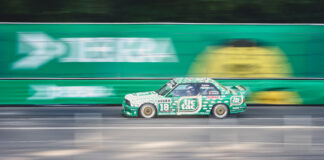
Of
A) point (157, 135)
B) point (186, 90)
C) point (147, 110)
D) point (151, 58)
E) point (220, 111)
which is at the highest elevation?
point (151, 58)

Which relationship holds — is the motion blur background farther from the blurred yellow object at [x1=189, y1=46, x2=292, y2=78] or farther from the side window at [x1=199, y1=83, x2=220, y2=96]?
the side window at [x1=199, y1=83, x2=220, y2=96]

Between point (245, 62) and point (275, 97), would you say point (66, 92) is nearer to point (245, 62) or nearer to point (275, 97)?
point (245, 62)

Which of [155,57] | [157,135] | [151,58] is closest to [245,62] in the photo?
[155,57]

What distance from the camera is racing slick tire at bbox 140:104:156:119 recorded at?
1358 centimetres

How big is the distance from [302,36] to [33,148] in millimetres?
10130

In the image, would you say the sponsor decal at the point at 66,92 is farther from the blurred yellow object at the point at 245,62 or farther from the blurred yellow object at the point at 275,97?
the blurred yellow object at the point at 275,97

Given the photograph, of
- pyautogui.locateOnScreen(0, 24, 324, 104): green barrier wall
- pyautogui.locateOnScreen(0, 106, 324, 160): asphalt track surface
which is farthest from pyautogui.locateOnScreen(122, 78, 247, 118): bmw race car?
pyautogui.locateOnScreen(0, 24, 324, 104): green barrier wall

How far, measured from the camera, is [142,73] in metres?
16.6

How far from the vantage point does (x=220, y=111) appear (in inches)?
537

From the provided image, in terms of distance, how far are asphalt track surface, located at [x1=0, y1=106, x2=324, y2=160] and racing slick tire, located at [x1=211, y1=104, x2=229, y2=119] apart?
0.24 metres

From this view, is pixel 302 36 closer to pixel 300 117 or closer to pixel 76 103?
pixel 300 117

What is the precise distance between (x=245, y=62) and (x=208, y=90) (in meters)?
3.28

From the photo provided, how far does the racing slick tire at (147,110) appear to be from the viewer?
1358 centimetres

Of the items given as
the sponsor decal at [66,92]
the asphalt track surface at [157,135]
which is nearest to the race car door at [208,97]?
the asphalt track surface at [157,135]
